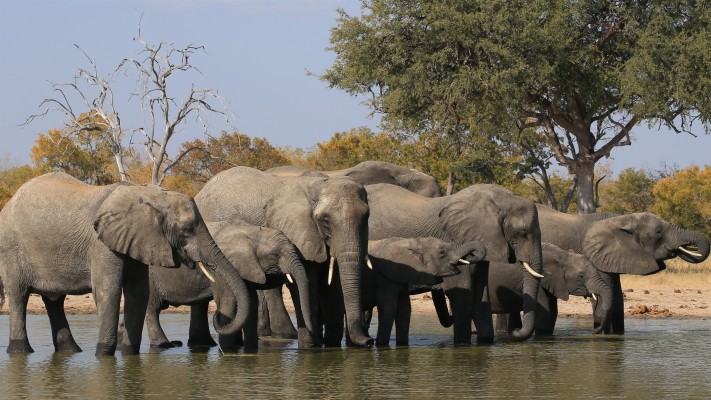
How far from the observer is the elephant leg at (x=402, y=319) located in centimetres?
1513

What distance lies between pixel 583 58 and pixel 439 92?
4.03m

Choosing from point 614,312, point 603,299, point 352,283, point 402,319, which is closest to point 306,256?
point 352,283

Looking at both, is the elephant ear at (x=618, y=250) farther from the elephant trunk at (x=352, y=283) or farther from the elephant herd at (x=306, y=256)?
the elephant trunk at (x=352, y=283)

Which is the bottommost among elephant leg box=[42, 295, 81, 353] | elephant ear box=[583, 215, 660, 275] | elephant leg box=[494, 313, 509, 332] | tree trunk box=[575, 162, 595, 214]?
elephant leg box=[42, 295, 81, 353]

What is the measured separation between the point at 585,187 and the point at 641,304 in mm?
14041

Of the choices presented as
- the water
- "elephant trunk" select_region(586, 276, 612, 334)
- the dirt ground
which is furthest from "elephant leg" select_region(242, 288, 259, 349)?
the dirt ground

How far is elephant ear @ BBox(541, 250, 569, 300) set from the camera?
55.4ft

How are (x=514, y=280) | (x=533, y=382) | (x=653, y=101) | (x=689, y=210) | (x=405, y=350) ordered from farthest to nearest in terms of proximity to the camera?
(x=689, y=210)
(x=653, y=101)
(x=514, y=280)
(x=405, y=350)
(x=533, y=382)

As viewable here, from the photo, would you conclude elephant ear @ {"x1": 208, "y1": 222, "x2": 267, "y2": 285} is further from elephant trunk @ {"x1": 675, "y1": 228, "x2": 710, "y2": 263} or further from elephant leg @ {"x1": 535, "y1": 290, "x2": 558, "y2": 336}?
elephant trunk @ {"x1": 675, "y1": 228, "x2": 710, "y2": 263}

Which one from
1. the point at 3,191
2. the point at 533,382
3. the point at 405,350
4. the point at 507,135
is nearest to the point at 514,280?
the point at 405,350

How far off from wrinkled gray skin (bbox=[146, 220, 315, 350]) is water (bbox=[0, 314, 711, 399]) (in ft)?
1.12

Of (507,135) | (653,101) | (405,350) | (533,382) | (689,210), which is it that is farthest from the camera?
(689,210)

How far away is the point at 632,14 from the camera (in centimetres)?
3434

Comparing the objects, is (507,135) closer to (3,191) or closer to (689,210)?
(689,210)
